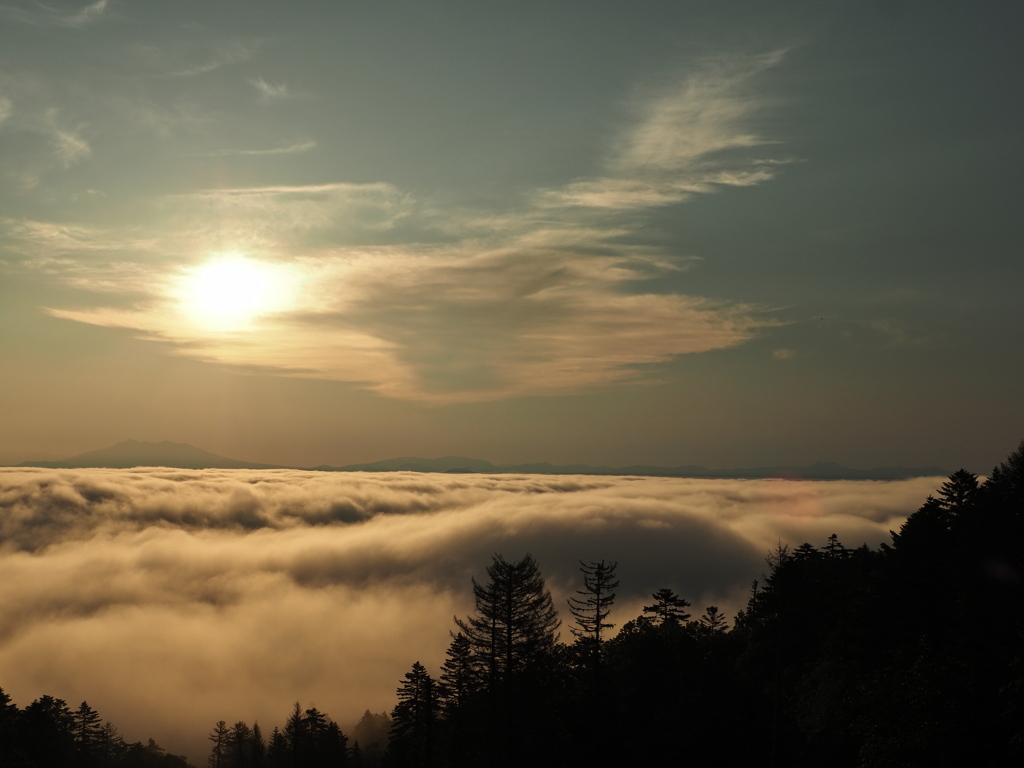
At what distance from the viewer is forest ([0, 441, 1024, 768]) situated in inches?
1073

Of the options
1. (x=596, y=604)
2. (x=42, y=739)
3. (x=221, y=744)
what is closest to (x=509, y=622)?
(x=596, y=604)

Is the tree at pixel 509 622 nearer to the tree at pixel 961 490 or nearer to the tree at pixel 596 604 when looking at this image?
the tree at pixel 596 604

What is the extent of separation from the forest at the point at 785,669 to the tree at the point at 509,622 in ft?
0.34

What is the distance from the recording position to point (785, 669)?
159 ft

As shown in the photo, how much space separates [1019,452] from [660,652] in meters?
27.2

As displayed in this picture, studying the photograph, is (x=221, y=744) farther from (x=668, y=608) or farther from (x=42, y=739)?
(x=668, y=608)

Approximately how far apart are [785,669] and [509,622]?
20392mm

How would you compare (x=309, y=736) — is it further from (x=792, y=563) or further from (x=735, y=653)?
(x=792, y=563)

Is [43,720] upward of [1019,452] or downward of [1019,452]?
downward

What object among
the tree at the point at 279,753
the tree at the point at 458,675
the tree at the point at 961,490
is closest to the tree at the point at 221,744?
the tree at the point at 279,753

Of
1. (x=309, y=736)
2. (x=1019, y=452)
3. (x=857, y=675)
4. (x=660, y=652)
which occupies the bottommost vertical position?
(x=309, y=736)

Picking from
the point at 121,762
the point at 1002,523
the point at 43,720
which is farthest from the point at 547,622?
the point at 121,762

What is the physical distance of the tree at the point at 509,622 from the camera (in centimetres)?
4394

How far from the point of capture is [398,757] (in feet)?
235
